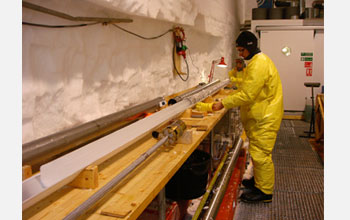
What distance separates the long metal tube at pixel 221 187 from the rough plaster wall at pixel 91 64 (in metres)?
0.88

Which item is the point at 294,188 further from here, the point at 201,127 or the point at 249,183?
the point at 201,127

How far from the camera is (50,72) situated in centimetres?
129

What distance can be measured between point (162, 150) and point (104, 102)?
0.40 meters

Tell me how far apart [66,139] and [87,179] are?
0.21 m

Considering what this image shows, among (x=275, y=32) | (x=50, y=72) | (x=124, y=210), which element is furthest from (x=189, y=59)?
(x=275, y=32)

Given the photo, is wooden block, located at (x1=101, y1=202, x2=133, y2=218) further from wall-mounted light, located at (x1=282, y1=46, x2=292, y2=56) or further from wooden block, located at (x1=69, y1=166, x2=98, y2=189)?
wall-mounted light, located at (x1=282, y1=46, x2=292, y2=56)

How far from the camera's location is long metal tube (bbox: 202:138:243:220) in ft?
7.30

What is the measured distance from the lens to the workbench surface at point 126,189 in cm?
101

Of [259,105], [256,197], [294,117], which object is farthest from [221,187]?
[294,117]

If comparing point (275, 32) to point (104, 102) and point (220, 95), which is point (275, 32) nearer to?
point (220, 95)

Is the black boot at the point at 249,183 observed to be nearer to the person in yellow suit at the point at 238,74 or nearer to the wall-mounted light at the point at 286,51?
the person in yellow suit at the point at 238,74

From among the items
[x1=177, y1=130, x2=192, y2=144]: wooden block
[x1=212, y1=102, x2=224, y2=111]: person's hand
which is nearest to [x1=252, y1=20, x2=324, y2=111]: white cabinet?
[x1=212, y1=102, x2=224, y2=111]: person's hand

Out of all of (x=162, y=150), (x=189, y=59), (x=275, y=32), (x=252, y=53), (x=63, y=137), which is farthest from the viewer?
(x=275, y=32)

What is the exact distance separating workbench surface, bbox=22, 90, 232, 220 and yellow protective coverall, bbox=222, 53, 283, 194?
108cm
